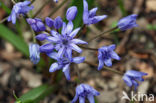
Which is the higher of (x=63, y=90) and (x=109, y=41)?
(x=109, y=41)

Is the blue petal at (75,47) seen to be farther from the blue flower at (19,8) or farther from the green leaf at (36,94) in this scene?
the green leaf at (36,94)

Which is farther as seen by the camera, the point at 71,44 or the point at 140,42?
the point at 140,42

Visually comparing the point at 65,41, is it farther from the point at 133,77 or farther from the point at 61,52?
the point at 133,77

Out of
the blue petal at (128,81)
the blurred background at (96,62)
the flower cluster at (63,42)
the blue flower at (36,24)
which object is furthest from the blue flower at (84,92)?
the blurred background at (96,62)

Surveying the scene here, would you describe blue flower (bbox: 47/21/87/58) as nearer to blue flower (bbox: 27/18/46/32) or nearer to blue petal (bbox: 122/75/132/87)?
blue flower (bbox: 27/18/46/32)

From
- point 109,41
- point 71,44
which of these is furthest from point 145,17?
point 71,44

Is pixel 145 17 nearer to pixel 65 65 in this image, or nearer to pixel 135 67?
pixel 135 67

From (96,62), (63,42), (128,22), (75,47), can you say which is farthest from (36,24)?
(96,62)

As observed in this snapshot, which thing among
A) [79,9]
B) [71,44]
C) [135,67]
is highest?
[79,9]
